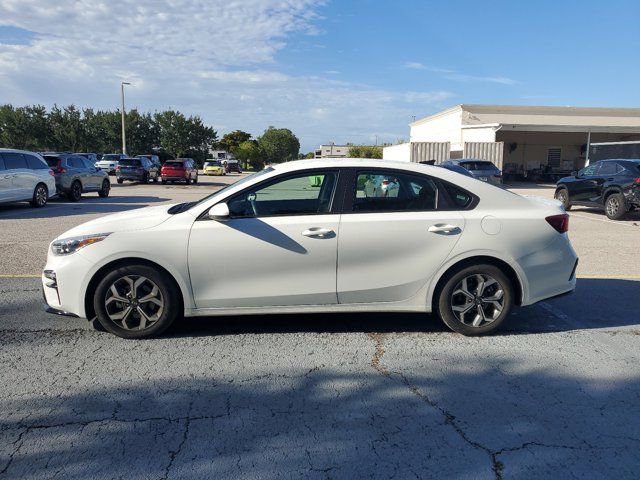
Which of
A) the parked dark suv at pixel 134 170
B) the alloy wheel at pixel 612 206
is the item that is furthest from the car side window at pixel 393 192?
the parked dark suv at pixel 134 170

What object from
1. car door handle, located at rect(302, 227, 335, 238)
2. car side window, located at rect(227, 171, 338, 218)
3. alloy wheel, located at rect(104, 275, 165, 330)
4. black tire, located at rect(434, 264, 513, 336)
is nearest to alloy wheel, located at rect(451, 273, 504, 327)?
black tire, located at rect(434, 264, 513, 336)

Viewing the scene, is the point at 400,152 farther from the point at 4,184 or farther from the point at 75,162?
the point at 4,184

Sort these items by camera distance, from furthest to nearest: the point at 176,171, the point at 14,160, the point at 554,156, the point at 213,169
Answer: the point at 213,169
the point at 554,156
the point at 176,171
the point at 14,160

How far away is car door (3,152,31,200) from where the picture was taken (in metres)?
14.7

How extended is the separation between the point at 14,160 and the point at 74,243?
12.3 meters

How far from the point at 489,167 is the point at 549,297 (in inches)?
749

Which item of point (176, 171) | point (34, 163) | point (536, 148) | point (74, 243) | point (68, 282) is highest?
point (536, 148)

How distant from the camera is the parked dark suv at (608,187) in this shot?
13.6 metres

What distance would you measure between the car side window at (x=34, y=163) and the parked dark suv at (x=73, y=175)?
1996 millimetres

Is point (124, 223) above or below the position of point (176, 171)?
below

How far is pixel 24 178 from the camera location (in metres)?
15.2

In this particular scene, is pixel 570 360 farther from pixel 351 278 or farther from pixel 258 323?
pixel 258 323

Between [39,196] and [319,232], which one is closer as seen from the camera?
[319,232]

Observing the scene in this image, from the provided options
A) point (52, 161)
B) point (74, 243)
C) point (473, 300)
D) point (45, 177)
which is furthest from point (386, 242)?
point (52, 161)
